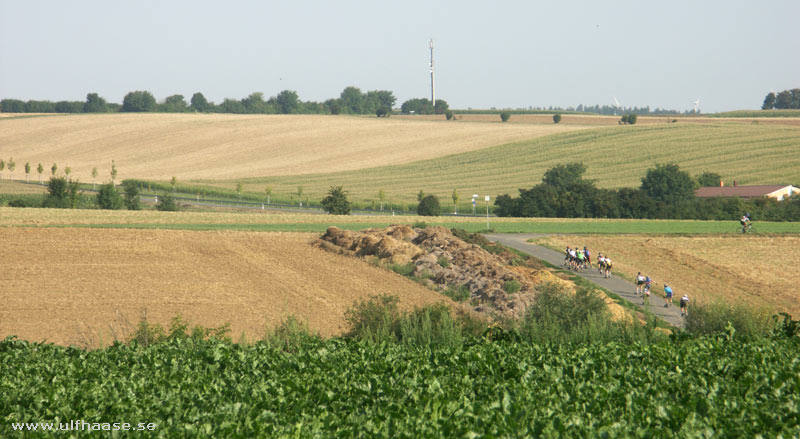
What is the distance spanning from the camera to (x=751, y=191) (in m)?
90.9

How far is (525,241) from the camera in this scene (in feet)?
185

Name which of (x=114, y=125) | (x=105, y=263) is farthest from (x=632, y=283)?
(x=114, y=125)

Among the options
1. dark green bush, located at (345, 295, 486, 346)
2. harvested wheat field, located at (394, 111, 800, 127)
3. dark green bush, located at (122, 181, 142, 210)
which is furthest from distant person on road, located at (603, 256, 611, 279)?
harvested wheat field, located at (394, 111, 800, 127)

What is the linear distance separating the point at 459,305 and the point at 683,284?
1610 cm

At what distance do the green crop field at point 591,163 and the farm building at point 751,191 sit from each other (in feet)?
20.5

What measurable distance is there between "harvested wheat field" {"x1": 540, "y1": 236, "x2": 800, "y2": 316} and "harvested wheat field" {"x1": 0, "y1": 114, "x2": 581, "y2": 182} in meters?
72.0

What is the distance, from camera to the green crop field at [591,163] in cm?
10294

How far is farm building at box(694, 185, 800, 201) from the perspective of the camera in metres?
88.8

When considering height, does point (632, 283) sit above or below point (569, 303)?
below

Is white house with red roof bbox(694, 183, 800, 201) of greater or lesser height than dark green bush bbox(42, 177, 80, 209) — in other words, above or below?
below

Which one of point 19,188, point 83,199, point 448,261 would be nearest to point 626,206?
point 448,261

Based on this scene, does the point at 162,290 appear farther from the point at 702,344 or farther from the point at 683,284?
the point at 683,284

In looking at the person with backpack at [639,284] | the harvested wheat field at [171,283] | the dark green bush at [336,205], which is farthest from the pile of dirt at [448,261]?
the dark green bush at [336,205]

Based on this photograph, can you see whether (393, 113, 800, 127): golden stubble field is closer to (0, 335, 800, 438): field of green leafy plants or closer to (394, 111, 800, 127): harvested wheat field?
(394, 111, 800, 127): harvested wheat field
